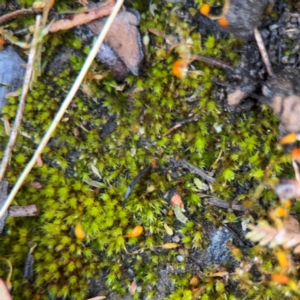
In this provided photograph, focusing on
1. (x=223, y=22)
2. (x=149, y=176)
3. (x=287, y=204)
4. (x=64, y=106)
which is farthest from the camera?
(x=149, y=176)

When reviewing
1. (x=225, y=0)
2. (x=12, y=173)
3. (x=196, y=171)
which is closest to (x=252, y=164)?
(x=196, y=171)

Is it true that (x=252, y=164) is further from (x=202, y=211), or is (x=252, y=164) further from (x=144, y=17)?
(x=144, y=17)

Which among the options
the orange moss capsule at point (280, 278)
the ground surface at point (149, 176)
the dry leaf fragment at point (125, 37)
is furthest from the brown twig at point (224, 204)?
the dry leaf fragment at point (125, 37)

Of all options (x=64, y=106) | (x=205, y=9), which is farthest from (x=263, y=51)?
(x=64, y=106)

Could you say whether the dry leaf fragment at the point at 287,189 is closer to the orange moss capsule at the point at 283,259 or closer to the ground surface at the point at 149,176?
the ground surface at the point at 149,176

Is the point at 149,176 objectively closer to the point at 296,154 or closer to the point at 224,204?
the point at 224,204

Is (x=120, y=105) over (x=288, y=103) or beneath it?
beneath
